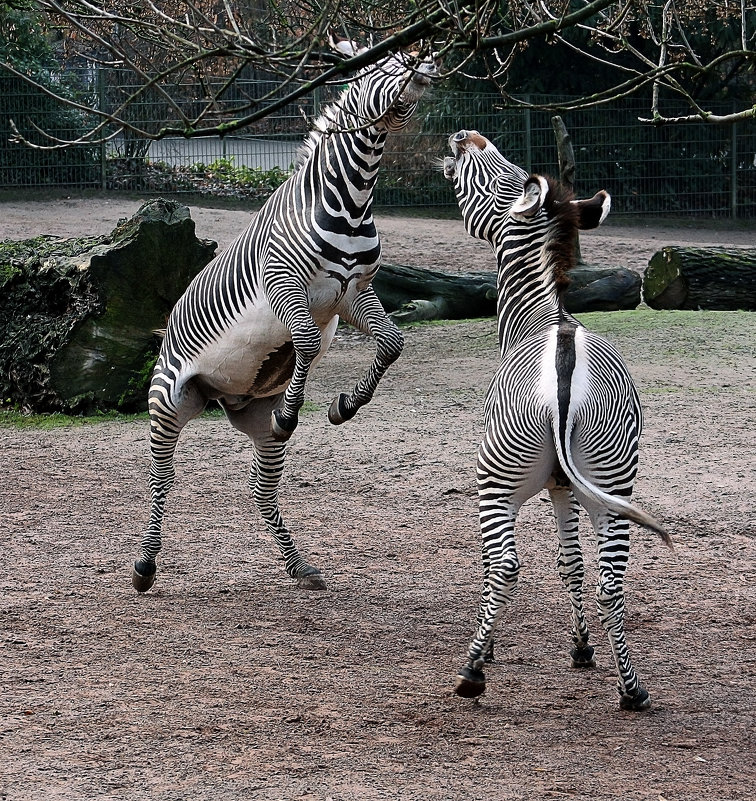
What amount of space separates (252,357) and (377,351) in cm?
77

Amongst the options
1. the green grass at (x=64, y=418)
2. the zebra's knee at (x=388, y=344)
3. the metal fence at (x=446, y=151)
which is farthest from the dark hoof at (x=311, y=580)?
the metal fence at (x=446, y=151)

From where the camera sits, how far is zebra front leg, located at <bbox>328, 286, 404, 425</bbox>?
5.56 metres

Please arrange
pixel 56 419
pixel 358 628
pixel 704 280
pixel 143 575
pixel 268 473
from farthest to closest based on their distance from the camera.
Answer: pixel 704 280 → pixel 56 419 → pixel 268 473 → pixel 143 575 → pixel 358 628

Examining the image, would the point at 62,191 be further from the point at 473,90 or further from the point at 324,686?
the point at 324,686

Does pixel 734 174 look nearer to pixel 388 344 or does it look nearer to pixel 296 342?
pixel 388 344

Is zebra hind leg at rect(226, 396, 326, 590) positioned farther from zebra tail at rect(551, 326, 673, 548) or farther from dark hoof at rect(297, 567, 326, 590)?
zebra tail at rect(551, 326, 673, 548)

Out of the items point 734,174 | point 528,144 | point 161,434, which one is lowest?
point 161,434

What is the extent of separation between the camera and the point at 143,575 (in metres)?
5.99

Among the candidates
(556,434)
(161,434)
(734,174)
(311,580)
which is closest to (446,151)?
(734,174)

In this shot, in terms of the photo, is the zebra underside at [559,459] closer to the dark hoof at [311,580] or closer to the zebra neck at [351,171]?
the zebra neck at [351,171]

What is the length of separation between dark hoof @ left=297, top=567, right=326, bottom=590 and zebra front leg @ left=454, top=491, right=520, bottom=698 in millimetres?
1831

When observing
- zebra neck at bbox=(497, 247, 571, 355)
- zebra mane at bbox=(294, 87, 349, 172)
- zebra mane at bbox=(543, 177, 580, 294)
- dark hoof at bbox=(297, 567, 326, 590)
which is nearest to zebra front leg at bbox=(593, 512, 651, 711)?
zebra neck at bbox=(497, 247, 571, 355)

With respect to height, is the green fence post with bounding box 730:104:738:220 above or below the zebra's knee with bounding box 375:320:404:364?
above

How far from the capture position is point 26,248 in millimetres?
10570
